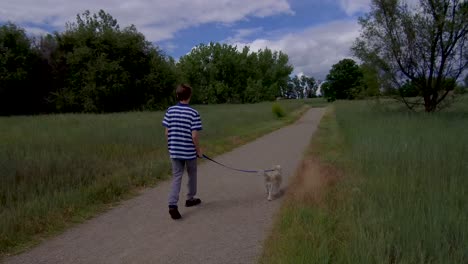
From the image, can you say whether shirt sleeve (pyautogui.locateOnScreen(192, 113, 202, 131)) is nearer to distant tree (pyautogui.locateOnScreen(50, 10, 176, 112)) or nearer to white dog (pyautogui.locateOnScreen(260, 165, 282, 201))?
white dog (pyautogui.locateOnScreen(260, 165, 282, 201))

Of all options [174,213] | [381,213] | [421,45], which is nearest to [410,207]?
[381,213]

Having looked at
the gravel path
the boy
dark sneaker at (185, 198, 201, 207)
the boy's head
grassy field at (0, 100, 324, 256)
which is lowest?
the gravel path

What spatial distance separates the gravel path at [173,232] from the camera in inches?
163

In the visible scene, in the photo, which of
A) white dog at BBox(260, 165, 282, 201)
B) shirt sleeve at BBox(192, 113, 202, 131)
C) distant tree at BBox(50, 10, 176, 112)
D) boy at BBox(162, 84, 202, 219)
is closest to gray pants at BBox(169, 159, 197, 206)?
boy at BBox(162, 84, 202, 219)

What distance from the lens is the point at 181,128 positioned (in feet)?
17.9

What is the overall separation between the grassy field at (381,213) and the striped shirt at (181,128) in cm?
182

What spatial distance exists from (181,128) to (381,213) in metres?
3.08

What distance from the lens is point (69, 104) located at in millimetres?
33281

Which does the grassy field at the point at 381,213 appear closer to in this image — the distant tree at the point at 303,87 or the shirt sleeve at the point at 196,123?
the shirt sleeve at the point at 196,123

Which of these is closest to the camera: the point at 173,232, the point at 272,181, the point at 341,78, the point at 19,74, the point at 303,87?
the point at 173,232

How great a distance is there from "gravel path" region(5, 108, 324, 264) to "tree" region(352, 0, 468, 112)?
1557cm

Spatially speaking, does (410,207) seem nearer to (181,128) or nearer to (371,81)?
(181,128)

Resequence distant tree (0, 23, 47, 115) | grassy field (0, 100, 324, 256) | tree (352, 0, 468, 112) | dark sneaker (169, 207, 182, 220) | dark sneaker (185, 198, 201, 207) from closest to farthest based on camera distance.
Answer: grassy field (0, 100, 324, 256), dark sneaker (169, 207, 182, 220), dark sneaker (185, 198, 201, 207), tree (352, 0, 468, 112), distant tree (0, 23, 47, 115)

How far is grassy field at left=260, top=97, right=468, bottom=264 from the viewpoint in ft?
11.5
